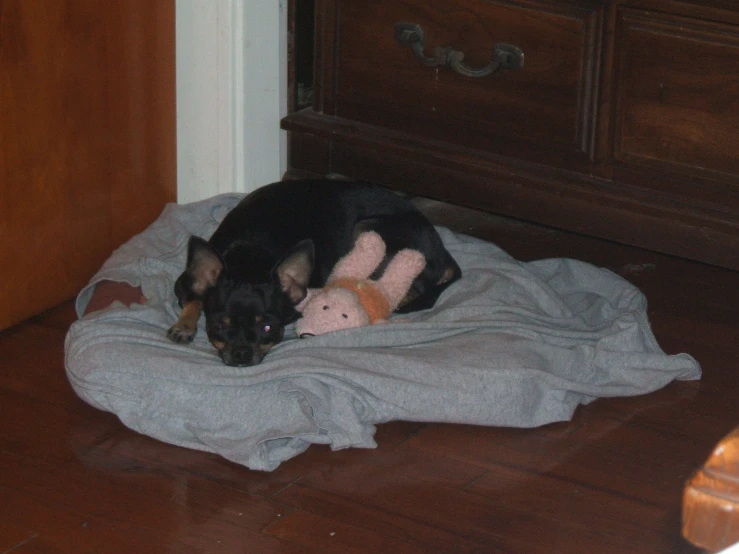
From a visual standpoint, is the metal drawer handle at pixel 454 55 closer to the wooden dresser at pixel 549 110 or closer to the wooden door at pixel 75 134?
the wooden dresser at pixel 549 110

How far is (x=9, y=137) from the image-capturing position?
2.67 meters

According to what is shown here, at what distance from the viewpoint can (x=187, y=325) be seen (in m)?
2.57

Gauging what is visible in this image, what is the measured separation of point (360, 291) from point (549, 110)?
643 millimetres

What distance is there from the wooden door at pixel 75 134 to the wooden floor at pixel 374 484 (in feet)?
1.17

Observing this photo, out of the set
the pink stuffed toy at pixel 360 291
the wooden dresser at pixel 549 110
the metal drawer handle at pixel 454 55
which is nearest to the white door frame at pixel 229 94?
the wooden dresser at pixel 549 110

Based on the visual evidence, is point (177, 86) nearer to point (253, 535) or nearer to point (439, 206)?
point (439, 206)

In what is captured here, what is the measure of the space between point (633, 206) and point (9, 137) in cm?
155

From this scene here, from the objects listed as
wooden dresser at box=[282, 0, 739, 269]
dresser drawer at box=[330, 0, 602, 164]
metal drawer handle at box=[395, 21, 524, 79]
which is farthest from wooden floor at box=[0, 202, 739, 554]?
metal drawer handle at box=[395, 21, 524, 79]

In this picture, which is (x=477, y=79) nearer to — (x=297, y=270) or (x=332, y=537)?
(x=297, y=270)

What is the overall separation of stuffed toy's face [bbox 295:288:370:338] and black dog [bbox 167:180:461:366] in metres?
0.06

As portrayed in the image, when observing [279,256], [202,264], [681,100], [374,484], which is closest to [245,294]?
[202,264]

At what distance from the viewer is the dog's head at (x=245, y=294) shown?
2.46m

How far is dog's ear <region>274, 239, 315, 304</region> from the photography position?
2.51 metres

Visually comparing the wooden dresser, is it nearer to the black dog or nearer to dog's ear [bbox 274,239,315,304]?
the black dog
